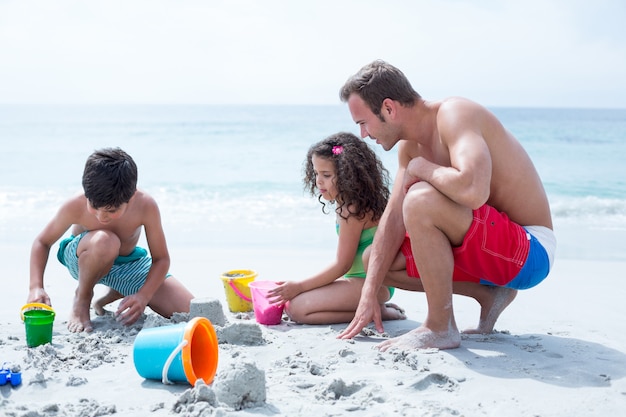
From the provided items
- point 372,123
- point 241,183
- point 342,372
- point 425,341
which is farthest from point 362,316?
point 241,183

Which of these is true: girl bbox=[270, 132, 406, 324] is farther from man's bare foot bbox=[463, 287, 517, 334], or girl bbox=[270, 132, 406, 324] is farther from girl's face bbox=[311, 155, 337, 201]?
man's bare foot bbox=[463, 287, 517, 334]

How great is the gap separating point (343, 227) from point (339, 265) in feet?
0.76

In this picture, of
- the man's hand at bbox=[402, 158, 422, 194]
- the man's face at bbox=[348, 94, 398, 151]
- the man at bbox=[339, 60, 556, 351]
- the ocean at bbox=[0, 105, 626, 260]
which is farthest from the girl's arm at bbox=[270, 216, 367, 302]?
the ocean at bbox=[0, 105, 626, 260]

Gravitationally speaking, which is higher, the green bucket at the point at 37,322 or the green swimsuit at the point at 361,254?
the green swimsuit at the point at 361,254

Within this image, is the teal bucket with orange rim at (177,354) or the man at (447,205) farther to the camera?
the man at (447,205)

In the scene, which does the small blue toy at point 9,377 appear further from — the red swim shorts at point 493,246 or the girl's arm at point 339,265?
the red swim shorts at point 493,246

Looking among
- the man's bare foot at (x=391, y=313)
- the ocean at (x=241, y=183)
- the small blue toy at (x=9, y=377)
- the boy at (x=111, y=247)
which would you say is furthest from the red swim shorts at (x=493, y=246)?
the ocean at (x=241, y=183)

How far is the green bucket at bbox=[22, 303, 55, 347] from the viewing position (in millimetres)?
3158

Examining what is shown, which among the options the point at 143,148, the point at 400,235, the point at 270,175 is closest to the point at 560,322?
the point at 400,235

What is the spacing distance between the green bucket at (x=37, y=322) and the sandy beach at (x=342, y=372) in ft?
0.26

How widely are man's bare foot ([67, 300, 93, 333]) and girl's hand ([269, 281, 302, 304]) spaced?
3.44 feet

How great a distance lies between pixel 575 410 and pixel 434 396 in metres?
0.54

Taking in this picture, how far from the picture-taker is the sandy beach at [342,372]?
2432mm

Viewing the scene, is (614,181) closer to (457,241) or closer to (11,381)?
(457,241)
